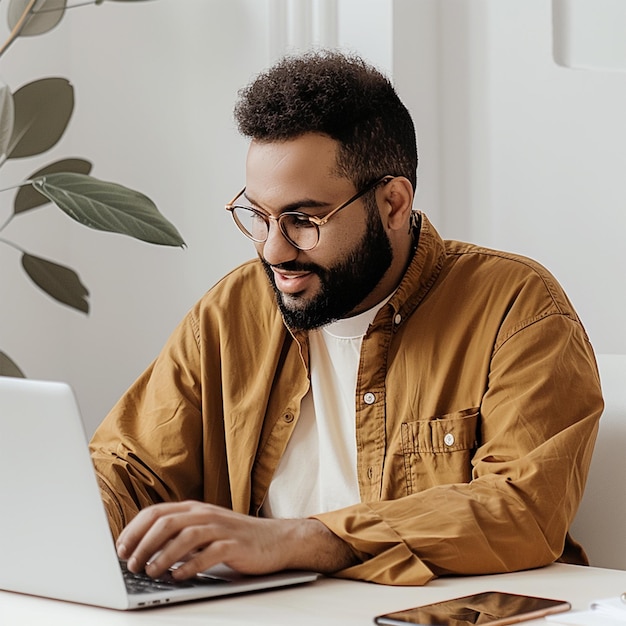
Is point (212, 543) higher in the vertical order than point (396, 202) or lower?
lower

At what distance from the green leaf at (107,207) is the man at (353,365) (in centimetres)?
43

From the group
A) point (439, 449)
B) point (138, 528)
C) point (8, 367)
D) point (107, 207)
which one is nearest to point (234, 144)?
point (107, 207)

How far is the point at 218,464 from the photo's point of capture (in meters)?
1.74

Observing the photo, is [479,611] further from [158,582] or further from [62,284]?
[62,284]

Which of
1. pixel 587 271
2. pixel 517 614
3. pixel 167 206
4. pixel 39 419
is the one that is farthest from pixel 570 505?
pixel 167 206

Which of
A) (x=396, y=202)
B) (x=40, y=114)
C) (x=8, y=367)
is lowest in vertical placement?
(x=8, y=367)

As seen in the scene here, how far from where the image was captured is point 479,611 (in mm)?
1057

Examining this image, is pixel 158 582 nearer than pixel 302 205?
Yes

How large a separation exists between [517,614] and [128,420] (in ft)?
2.79

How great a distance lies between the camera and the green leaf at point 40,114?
238 cm

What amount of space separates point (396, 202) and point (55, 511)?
0.80m

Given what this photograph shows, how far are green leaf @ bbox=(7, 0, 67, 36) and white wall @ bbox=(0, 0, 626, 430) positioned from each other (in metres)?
0.20

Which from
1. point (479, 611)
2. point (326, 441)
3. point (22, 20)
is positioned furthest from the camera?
point (22, 20)

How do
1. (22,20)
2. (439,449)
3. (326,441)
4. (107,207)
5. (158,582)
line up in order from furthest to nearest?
(22,20)
(107,207)
(326,441)
(439,449)
(158,582)
